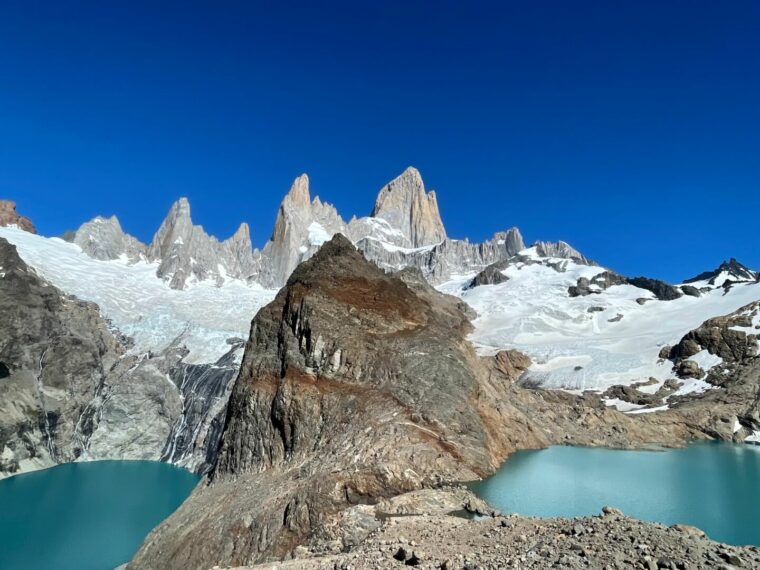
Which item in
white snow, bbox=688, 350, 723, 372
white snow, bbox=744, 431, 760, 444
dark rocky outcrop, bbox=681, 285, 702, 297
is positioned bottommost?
white snow, bbox=744, 431, 760, 444

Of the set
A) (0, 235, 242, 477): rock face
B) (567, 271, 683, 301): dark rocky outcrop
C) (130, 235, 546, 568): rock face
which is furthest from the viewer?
(567, 271, 683, 301): dark rocky outcrop

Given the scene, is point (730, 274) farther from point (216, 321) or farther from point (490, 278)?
point (216, 321)

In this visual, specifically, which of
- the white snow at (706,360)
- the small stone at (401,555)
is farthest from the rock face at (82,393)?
the white snow at (706,360)

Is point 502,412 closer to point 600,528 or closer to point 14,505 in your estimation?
point 600,528

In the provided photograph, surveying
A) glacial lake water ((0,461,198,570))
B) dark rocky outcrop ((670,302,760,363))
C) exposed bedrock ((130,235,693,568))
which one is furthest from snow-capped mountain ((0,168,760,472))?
exposed bedrock ((130,235,693,568))

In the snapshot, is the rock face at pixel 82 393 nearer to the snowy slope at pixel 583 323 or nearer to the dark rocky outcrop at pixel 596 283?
the snowy slope at pixel 583 323

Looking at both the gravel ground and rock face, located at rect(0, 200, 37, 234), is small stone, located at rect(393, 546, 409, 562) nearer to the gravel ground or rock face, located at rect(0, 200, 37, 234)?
the gravel ground
